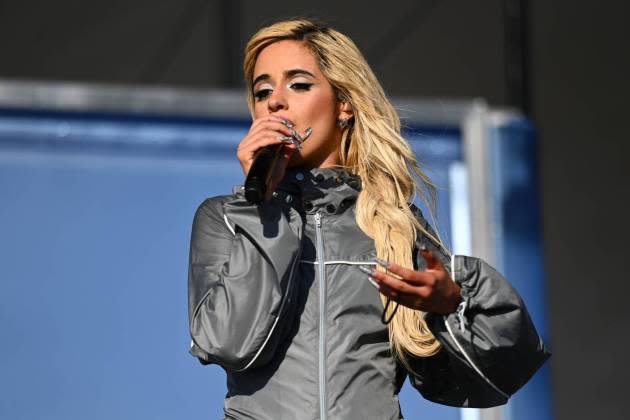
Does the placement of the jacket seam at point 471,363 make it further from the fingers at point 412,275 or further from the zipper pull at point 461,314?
the fingers at point 412,275

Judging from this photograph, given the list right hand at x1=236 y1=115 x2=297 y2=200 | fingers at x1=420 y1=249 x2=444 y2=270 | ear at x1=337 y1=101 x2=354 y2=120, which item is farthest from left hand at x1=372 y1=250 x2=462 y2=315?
ear at x1=337 y1=101 x2=354 y2=120

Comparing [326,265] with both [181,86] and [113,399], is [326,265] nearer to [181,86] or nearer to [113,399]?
[113,399]

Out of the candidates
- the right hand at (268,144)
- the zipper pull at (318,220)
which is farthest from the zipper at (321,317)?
the right hand at (268,144)

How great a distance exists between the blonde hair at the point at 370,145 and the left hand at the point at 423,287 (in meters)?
0.18

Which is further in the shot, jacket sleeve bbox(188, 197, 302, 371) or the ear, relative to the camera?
the ear

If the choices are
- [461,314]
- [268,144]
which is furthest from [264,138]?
[461,314]

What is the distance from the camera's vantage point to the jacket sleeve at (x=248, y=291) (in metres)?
1.66

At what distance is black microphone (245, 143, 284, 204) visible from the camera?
1.63 m

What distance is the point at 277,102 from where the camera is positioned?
1.91 metres

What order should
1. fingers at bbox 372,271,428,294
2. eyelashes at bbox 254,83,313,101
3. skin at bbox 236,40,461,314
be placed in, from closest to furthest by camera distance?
fingers at bbox 372,271,428,294 < skin at bbox 236,40,461,314 < eyelashes at bbox 254,83,313,101

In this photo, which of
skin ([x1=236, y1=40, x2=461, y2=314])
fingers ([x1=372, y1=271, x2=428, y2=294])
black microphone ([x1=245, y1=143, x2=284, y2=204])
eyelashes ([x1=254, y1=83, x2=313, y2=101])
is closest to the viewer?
fingers ([x1=372, y1=271, x2=428, y2=294])

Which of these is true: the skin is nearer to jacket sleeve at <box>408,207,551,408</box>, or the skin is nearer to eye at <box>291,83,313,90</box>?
eye at <box>291,83,313,90</box>

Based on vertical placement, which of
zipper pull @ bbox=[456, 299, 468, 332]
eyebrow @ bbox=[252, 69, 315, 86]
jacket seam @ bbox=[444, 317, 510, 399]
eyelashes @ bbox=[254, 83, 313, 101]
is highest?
eyebrow @ bbox=[252, 69, 315, 86]

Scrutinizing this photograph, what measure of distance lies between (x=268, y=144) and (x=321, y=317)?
0.27 metres
